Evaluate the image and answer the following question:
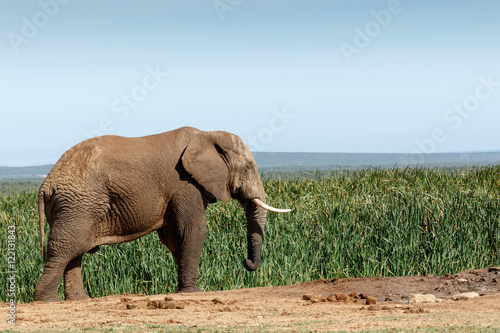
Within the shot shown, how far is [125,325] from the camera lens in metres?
5.93

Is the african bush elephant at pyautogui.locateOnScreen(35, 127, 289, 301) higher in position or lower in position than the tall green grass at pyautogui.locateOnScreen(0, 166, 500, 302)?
higher

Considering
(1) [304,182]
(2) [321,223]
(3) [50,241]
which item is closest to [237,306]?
(3) [50,241]

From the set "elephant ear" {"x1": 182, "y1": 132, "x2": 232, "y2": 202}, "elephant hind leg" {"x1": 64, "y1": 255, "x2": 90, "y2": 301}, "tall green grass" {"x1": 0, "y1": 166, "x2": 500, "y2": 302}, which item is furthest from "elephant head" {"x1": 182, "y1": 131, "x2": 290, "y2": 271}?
"elephant hind leg" {"x1": 64, "y1": 255, "x2": 90, "y2": 301}

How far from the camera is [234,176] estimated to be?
8.73 meters

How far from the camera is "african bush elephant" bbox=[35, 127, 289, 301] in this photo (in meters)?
7.82

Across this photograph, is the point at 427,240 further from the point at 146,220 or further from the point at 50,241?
the point at 50,241

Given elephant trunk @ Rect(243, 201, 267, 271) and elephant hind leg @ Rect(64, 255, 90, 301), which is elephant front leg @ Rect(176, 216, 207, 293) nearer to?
elephant trunk @ Rect(243, 201, 267, 271)

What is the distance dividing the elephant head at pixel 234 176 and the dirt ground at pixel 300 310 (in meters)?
0.83

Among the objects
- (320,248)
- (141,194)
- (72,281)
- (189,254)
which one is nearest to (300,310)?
(189,254)

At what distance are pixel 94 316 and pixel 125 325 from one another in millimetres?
780

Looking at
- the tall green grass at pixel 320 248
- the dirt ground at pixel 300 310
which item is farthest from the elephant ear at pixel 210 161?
the tall green grass at pixel 320 248

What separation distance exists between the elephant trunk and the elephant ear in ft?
1.35

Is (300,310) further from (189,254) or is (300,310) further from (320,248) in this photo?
(320,248)

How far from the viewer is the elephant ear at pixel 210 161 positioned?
827 cm
